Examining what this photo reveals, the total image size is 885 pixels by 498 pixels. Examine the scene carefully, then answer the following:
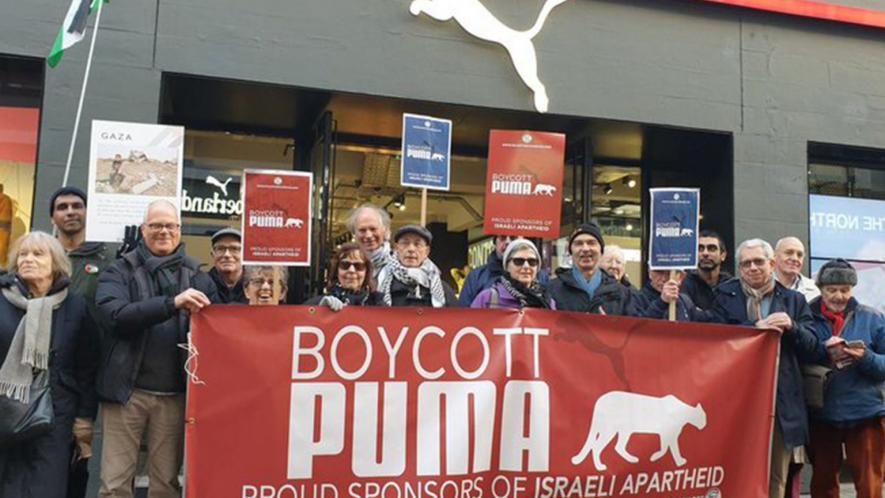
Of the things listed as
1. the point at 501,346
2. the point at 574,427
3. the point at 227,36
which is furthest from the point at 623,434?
the point at 227,36

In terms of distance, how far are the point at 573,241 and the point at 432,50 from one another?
9.47 feet

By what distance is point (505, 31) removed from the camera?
23.6ft

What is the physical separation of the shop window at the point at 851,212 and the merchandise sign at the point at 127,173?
247 inches

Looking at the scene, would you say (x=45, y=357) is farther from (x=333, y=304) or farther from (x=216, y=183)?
(x=216, y=183)

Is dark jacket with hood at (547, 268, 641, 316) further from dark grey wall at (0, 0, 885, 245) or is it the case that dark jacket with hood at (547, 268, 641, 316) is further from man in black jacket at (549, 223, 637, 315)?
dark grey wall at (0, 0, 885, 245)

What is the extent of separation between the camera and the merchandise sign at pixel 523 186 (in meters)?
5.72

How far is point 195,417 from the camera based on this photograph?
3596mm

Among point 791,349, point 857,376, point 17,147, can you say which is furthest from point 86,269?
point 857,376

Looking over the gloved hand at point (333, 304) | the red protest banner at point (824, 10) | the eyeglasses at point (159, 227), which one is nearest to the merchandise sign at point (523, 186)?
the gloved hand at point (333, 304)

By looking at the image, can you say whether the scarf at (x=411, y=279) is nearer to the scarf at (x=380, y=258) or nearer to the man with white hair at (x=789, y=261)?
the scarf at (x=380, y=258)

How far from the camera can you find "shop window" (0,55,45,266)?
6344 millimetres

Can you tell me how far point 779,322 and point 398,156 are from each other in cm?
509

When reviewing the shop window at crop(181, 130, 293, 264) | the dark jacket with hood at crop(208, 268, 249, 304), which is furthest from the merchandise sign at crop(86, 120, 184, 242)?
the shop window at crop(181, 130, 293, 264)

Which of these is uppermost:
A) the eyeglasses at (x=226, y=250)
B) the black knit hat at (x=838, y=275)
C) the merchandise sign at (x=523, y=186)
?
the merchandise sign at (x=523, y=186)
